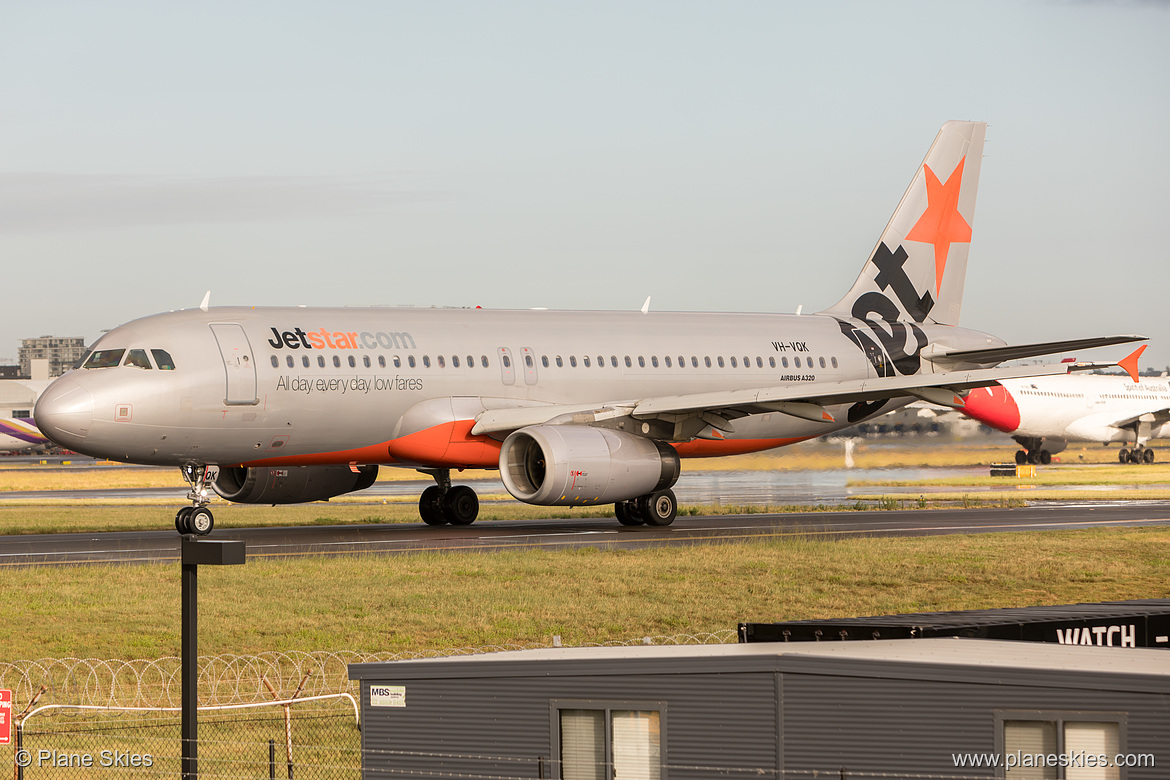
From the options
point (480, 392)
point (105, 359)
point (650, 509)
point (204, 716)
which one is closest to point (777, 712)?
point (204, 716)

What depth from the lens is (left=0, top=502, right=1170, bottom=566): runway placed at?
28812 millimetres

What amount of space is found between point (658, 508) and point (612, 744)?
24.7 meters

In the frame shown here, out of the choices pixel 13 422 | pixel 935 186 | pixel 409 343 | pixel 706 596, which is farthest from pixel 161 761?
pixel 13 422

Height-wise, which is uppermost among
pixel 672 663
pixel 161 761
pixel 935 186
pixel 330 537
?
pixel 935 186

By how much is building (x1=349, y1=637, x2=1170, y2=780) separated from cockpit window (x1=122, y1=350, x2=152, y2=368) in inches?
792

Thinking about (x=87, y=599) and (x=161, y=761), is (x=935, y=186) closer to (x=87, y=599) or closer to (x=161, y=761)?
(x=87, y=599)

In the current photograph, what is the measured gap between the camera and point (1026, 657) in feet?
Answer: 30.8

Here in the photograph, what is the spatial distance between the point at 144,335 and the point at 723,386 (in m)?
14.5

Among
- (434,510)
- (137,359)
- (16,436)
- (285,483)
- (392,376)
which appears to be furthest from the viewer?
(16,436)

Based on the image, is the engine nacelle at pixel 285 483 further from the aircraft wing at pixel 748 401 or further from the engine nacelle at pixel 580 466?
the engine nacelle at pixel 580 466

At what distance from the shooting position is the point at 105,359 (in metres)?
29.4

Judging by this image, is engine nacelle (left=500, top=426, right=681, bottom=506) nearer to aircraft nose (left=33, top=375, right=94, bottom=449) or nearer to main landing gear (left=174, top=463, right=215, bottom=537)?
main landing gear (left=174, top=463, right=215, bottom=537)

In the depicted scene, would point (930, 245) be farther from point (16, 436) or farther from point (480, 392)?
point (16, 436)

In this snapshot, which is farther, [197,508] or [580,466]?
→ [580,466]
